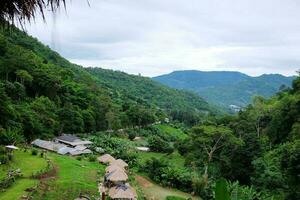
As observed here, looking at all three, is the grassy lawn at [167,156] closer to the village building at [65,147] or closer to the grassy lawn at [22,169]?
the village building at [65,147]

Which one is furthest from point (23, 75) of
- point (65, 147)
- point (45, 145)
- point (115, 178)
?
point (115, 178)

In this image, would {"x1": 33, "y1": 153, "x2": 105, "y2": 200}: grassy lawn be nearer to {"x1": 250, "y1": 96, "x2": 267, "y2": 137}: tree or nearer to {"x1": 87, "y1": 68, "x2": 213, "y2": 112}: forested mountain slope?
{"x1": 250, "y1": 96, "x2": 267, "y2": 137}: tree

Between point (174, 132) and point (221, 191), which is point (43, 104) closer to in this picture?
point (174, 132)

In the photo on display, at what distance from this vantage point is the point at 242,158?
30781mm

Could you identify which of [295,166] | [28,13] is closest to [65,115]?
[295,166]

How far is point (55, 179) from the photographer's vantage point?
2302 centimetres

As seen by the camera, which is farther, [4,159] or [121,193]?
[4,159]

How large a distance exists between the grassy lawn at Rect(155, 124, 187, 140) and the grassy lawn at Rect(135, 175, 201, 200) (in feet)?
124

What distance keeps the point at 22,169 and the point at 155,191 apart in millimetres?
8244

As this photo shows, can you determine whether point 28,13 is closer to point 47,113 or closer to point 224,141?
point 224,141

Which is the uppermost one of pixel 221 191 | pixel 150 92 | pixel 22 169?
pixel 221 191

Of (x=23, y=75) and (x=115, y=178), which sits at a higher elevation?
(x=23, y=75)

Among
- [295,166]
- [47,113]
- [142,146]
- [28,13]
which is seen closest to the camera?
[28,13]

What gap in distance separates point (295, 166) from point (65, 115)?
29.0 m
